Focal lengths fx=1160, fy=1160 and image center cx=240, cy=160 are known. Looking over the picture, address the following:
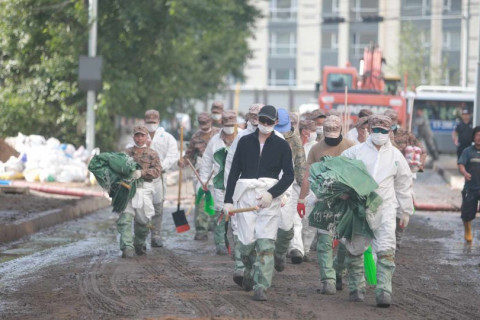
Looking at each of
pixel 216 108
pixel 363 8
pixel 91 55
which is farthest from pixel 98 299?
pixel 363 8

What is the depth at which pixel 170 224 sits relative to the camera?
19109 millimetres

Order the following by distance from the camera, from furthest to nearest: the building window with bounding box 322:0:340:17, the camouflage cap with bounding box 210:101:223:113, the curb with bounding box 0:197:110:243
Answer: the building window with bounding box 322:0:340:17 < the camouflage cap with bounding box 210:101:223:113 < the curb with bounding box 0:197:110:243

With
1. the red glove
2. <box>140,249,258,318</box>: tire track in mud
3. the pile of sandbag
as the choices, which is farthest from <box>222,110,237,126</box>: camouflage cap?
the pile of sandbag

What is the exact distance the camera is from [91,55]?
29906 millimetres

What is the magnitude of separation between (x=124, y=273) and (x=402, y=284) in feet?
9.73

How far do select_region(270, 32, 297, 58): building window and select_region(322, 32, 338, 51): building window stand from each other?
9.04ft

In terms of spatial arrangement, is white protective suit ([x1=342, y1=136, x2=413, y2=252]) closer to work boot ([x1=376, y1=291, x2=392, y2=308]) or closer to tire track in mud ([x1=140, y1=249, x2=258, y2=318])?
work boot ([x1=376, y1=291, x2=392, y2=308])

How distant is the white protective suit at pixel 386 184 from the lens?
10484 mm

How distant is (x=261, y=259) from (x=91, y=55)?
2000 centimetres

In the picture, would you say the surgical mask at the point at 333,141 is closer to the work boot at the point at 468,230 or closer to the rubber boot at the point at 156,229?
the rubber boot at the point at 156,229

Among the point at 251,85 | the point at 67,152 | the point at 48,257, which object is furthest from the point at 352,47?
the point at 48,257

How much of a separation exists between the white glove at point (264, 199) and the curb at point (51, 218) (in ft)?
20.6

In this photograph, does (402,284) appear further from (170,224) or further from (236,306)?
(170,224)

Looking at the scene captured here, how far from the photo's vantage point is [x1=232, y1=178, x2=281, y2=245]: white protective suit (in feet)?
35.4
